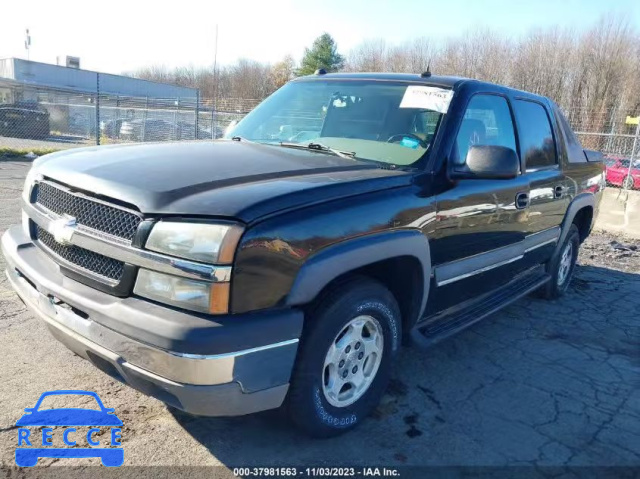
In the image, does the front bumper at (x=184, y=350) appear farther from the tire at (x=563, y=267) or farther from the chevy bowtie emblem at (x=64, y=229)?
the tire at (x=563, y=267)

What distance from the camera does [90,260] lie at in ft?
8.24

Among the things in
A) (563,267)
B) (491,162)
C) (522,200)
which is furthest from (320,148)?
(563,267)

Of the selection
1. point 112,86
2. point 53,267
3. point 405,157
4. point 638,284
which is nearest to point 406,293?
point 405,157

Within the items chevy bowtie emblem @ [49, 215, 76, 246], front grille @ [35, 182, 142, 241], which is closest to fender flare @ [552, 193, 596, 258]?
front grille @ [35, 182, 142, 241]

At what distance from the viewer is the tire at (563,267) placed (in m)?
5.29

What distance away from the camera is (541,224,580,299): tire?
17.4 ft

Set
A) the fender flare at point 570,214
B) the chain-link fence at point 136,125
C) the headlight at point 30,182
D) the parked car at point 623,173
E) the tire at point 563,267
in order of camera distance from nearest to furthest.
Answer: the headlight at point 30,182 → the fender flare at point 570,214 → the tire at point 563,267 → the parked car at point 623,173 → the chain-link fence at point 136,125

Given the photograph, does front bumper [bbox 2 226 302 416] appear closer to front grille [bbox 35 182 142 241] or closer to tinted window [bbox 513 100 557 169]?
front grille [bbox 35 182 142 241]

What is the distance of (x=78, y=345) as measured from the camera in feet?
8.11

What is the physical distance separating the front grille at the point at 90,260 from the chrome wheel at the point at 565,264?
176 inches

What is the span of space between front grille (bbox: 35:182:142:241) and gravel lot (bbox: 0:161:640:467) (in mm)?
1098

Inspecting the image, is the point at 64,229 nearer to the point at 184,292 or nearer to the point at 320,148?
the point at 184,292

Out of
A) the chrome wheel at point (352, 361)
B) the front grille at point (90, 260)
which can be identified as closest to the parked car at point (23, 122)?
the front grille at point (90, 260)

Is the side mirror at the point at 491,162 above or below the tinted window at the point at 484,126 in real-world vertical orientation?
below
